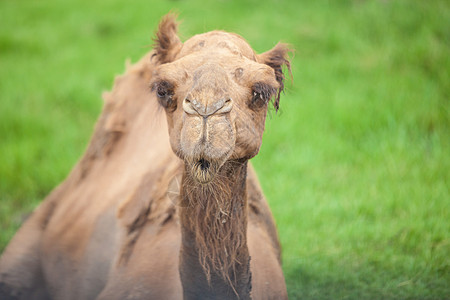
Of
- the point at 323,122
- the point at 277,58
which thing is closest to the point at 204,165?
Result: the point at 277,58

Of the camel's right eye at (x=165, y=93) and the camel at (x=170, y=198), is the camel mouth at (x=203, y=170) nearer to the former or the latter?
the camel at (x=170, y=198)

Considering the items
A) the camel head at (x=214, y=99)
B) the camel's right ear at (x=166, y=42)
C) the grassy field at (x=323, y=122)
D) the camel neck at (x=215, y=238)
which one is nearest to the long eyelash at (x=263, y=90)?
the camel head at (x=214, y=99)

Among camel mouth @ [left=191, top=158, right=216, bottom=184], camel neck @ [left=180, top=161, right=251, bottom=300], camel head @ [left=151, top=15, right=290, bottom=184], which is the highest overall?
camel head @ [left=151, top=15, right=290, bottom=184]

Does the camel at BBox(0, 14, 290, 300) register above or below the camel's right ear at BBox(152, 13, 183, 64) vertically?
below

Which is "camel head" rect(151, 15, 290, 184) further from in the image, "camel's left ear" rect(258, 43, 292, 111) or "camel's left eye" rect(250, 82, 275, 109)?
"camel's left ear" rect(258, 43, 292, 111)

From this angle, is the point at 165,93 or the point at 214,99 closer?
the point at 214,99

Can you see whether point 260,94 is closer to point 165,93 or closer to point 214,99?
point 214,99

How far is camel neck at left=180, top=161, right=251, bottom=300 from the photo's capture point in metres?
2.88

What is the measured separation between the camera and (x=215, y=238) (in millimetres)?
2965

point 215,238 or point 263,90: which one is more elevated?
point 263,90

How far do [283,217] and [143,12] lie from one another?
17.8ft

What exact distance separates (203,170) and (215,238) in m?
0.50

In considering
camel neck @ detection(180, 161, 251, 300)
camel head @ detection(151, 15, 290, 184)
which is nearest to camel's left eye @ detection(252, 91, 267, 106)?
camel head @ detection(151, 15, 290, 184)

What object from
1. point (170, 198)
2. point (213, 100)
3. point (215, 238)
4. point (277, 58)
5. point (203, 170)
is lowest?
point (215, 238)
